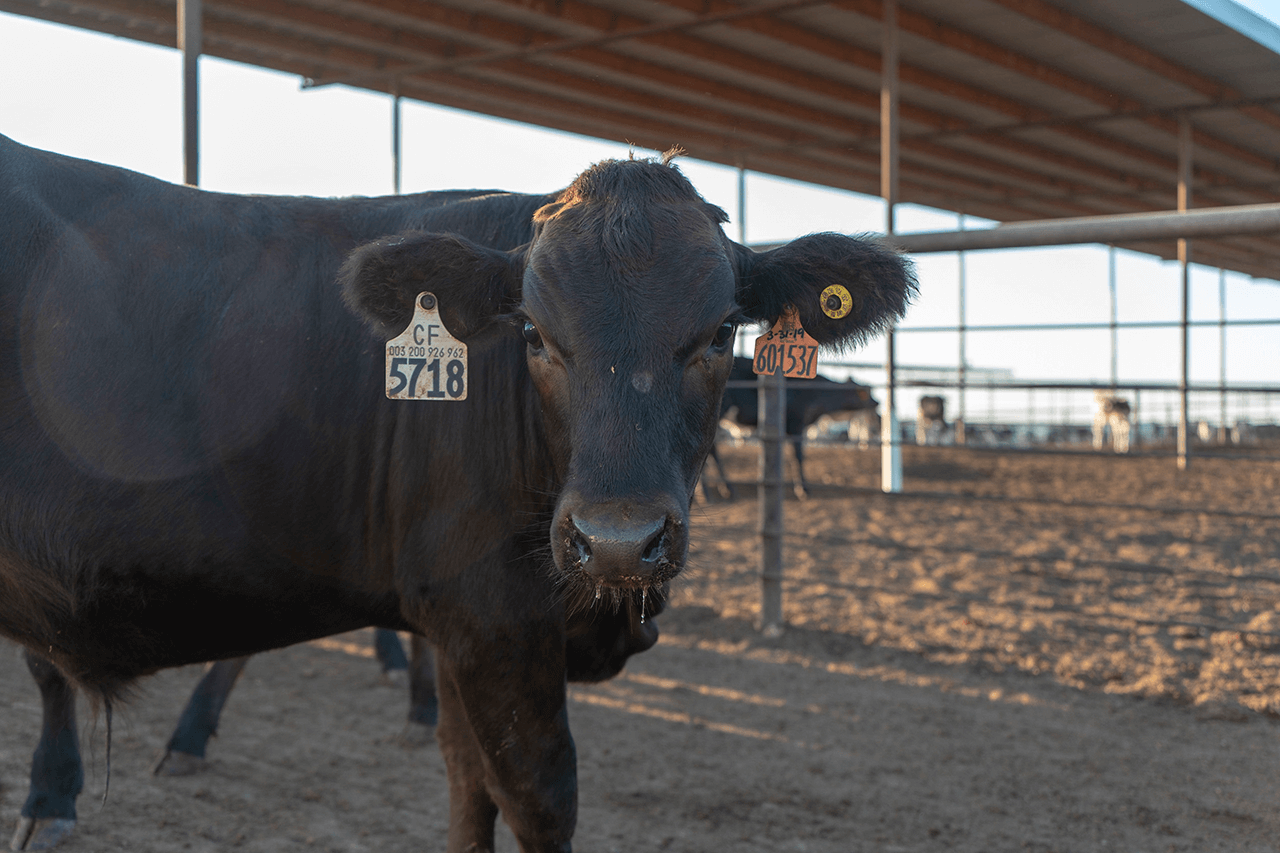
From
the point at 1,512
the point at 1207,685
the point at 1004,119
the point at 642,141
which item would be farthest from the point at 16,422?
the point at 1004,119

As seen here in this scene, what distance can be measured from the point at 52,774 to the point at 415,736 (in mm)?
1383

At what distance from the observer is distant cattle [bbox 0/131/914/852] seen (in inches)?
83.4

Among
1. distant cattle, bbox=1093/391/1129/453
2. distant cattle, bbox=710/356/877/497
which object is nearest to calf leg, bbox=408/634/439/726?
distant cattle, bbox=710/356/877/497

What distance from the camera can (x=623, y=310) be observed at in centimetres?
199

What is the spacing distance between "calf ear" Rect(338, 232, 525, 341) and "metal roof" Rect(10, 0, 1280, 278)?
14.5 ft

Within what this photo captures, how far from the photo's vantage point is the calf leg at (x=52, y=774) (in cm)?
311

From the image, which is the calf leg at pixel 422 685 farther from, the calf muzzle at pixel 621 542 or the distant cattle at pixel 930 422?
the distant cattle at pixel 930 422

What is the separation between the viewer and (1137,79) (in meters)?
8.53

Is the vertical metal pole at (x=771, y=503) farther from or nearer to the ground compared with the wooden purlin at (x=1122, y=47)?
nearer to the ground

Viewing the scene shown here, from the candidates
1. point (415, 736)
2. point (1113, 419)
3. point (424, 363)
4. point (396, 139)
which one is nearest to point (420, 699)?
point (415, 736)

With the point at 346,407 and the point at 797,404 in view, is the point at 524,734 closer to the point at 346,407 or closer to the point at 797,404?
the point at 346,407

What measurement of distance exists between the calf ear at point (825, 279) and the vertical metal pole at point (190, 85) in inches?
130

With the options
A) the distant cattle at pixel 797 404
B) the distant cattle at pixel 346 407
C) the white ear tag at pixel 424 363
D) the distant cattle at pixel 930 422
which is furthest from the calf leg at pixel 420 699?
the distant cattle at pixel 930 422

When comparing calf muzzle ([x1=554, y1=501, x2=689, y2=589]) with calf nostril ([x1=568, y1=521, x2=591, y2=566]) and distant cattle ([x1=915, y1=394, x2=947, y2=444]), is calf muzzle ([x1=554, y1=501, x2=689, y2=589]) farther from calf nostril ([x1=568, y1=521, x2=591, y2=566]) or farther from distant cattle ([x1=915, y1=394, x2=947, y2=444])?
distant cattle ([x1=915, y1=394, x2=947, y2=444])
